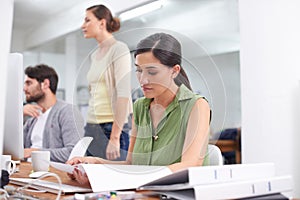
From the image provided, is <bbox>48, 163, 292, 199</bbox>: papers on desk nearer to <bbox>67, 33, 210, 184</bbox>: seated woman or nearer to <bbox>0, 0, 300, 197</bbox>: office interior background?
<bbox>67, 33, 210, 184</bbox>: seated woman

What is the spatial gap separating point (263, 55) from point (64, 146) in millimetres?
1187

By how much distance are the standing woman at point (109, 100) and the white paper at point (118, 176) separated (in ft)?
0.40

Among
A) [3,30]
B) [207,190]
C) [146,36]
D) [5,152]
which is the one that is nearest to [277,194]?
[207,190]

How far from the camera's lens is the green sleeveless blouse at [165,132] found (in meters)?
0.94

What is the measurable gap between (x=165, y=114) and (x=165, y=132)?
0.05 m

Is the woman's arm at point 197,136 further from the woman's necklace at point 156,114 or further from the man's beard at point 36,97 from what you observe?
the man's beard at point 36,97

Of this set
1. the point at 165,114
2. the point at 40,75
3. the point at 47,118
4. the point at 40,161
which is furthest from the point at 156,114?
the point at 40,75

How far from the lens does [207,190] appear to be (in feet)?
1.82

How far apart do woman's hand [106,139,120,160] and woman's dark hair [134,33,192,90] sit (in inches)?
8.7

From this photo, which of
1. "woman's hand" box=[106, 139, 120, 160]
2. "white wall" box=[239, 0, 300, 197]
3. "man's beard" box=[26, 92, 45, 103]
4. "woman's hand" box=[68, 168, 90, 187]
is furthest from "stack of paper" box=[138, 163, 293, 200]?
"man's beard" box=[26, 92, 45, 103]

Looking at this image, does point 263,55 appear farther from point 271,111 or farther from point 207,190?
point 207,190

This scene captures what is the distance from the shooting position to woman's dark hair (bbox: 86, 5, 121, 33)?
139 cm

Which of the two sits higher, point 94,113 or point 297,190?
point 94,113

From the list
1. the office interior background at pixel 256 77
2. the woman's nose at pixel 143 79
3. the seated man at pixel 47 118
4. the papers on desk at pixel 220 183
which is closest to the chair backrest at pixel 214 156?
the office interior background at pixel 256 77
